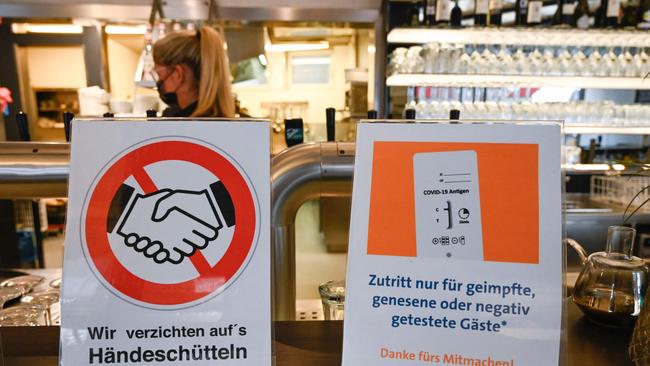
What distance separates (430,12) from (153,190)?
2922 mm

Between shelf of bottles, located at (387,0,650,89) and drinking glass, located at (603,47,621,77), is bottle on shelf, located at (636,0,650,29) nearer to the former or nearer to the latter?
shelf of bottles, located at (387,0,650,89)

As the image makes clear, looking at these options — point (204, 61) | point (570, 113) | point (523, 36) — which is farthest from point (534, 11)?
point (204, 61)

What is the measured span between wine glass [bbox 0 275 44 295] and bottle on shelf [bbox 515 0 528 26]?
3235mm

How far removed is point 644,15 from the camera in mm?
3084

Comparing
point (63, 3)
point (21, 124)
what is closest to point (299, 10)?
point (63, 3)

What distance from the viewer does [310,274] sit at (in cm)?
353

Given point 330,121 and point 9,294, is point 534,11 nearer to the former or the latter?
point 330,121

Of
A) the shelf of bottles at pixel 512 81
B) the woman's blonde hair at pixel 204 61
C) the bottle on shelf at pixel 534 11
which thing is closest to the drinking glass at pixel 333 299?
the woman's blonde hair at pixel 204 61

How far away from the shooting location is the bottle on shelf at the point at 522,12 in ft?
9.80

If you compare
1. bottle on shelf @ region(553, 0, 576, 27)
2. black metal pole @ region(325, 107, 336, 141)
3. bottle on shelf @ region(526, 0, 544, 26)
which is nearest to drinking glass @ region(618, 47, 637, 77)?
bottle on shelf @ region(553, 0, 576, 27)

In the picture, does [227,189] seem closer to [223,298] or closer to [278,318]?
[223,298]

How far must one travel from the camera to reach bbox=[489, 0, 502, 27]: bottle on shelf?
10.1 feet

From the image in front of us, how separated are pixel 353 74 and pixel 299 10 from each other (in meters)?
1.12

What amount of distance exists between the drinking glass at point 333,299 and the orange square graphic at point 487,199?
0.20 meters
